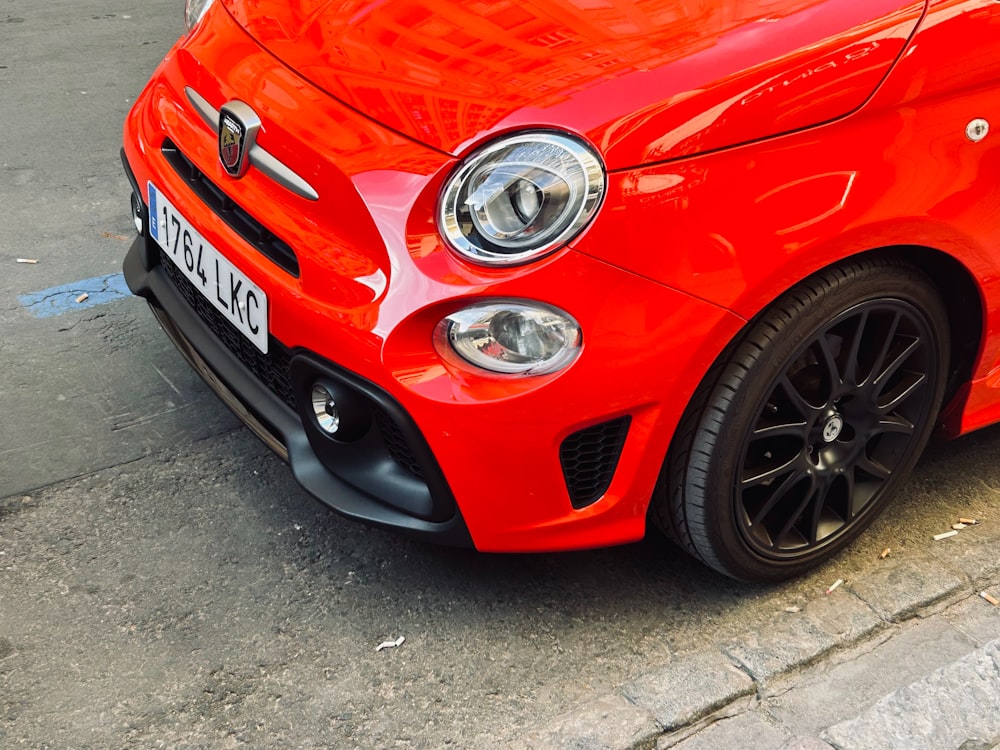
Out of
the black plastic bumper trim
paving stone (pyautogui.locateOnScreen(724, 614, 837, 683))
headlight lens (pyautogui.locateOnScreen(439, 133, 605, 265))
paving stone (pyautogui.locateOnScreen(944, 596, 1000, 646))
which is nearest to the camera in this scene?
headlight lens (pyautogui.locateOnScreen(439, 133, 605, 265))

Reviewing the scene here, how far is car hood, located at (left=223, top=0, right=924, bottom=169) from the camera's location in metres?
1.85

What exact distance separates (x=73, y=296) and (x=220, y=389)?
1.20m

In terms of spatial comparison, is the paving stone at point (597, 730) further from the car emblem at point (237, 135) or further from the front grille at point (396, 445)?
the car emblem at point (237, 135)

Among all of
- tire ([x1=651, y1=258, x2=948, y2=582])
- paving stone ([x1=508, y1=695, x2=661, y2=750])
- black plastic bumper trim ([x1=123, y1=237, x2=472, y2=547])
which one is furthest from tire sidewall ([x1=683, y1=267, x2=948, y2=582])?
black plastic bumper trim ([x1=123, y1=237, x2=472, y2=547])

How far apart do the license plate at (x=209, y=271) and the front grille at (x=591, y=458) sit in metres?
0.62

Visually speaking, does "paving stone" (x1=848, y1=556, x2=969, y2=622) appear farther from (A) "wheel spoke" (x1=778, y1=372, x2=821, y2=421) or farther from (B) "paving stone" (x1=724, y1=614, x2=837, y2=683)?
(A) "wheel spoke" (x1=778, y1=372, x2=821, y2=421)

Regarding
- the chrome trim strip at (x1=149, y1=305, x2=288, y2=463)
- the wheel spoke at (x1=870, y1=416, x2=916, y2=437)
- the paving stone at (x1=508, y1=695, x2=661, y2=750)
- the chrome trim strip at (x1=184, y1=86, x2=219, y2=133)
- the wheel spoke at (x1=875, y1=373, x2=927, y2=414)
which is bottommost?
the paving stone at (x1=508, y1=695, x2=661, y2=750)

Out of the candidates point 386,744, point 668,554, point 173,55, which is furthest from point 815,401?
point 173,55

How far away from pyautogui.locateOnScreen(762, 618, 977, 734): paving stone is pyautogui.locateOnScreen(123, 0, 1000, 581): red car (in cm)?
24

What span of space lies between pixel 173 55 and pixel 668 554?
1572mm

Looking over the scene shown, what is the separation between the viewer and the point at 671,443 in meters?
2.10

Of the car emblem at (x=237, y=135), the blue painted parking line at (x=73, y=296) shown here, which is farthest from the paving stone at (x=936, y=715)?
the blue painted parking line at (x=73, y=296)

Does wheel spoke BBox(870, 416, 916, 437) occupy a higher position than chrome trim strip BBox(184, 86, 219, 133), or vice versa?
chrome trim strip BBox(184, 86, 219, 133)

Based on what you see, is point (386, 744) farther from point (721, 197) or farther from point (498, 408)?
point (721, 197)
